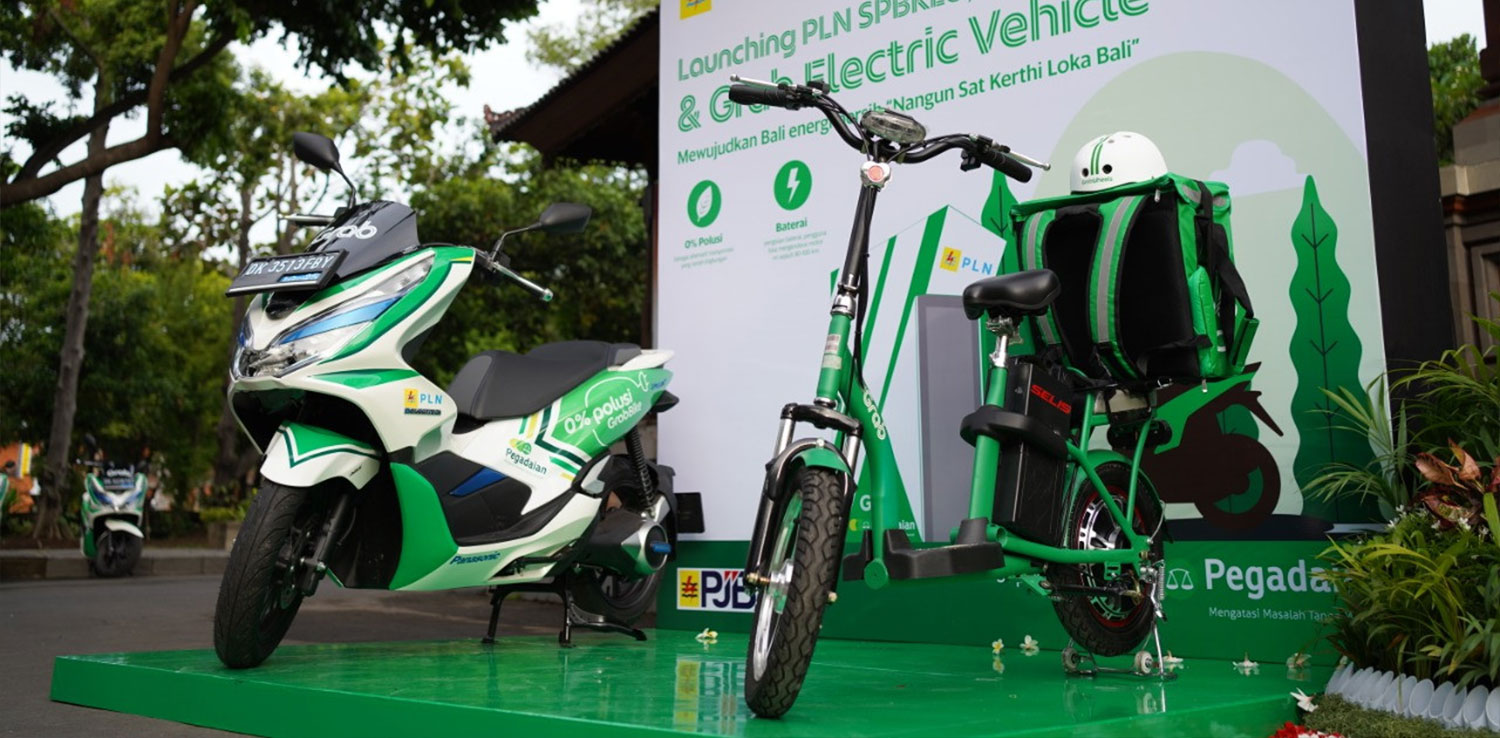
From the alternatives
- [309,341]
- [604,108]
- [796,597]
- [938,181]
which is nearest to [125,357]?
[604,108]

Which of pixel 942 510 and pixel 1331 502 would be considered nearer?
pixel 1331 502

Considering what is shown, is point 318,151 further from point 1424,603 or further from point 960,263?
point 1424,603

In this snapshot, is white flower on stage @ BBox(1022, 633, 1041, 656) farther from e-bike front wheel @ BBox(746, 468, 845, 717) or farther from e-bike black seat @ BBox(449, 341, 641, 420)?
e-bike front wheel @ BBox(746, 468, 845, 717)

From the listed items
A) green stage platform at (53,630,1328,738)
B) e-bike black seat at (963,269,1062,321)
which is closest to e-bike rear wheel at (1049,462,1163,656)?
green stage platform at (53,630,1328,738)

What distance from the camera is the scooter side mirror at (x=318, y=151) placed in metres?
3.83

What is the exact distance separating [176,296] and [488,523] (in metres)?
26.8

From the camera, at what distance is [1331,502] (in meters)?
4.02

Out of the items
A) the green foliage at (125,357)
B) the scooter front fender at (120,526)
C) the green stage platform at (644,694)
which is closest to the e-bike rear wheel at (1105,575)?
the green stage platform at (644,694)

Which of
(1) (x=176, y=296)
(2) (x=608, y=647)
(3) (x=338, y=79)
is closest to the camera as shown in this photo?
(2) (x=608, y=647)

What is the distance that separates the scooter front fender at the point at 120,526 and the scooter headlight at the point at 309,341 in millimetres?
9489

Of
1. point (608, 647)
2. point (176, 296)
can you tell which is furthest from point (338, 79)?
point (176, 296)

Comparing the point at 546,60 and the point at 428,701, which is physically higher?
the point at 546,60

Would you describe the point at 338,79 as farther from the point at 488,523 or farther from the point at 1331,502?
the point at 1331,502

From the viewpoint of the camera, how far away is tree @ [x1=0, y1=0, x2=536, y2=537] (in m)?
9.39
